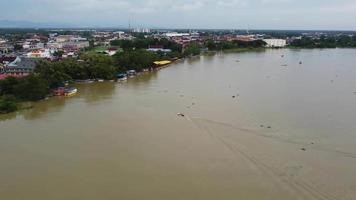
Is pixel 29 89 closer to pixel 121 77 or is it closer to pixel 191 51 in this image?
pixel 121 77

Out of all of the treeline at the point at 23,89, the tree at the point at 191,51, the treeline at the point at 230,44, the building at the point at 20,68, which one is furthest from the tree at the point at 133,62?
the treeline at the point at 230,44

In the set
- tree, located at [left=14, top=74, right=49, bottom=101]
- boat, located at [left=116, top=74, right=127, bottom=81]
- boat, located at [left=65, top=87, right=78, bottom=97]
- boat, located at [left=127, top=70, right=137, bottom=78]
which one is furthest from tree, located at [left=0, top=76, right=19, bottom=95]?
boat, located at [left=127, top=70, right=137, bottom=78]

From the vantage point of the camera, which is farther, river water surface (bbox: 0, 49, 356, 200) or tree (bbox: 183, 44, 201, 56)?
tree (bbox: 183, 44, 201, 56)

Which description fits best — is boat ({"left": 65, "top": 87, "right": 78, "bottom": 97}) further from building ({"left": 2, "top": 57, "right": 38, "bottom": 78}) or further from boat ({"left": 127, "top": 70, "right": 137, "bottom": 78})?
boat ({"left": 127, "top": 70, "right": 137, "bottom": 78})

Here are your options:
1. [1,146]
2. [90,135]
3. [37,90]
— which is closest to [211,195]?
[90,135]

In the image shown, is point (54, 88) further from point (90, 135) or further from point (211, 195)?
point (211, 195)

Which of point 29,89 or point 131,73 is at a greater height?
point 29,89

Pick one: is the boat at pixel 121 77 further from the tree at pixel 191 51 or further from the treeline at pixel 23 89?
the tree at pixel 191 51

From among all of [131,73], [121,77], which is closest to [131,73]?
[131,73]
